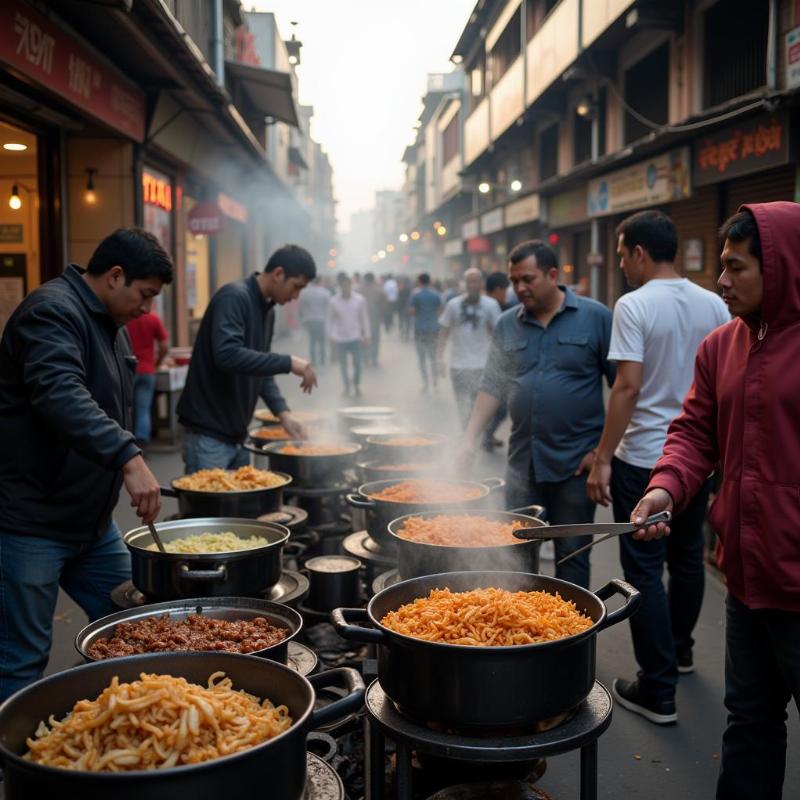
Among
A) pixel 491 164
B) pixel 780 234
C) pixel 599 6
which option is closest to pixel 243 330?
pixel 780 234

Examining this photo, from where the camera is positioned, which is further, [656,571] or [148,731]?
[656,571]

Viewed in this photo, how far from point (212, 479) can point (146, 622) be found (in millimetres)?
1642

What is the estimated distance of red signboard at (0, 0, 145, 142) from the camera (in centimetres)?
673

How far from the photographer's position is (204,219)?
631 inches

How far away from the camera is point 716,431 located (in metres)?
3.22

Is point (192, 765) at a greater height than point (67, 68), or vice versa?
point (67, 68)

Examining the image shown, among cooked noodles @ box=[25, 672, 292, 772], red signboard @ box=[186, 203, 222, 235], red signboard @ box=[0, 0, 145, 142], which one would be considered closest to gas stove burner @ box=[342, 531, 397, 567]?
cooked noodles @ box=[25, 672, 292, 772]

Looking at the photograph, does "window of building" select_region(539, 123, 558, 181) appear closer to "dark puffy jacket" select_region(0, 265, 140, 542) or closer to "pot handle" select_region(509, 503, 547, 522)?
"pot handle" select_region(509, 503, 547, 522)

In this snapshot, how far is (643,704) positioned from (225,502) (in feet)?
8.40

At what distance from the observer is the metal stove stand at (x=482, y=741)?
7.60ft

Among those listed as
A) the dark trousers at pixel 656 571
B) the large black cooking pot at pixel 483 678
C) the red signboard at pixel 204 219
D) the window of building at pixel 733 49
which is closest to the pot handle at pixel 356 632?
the large black cooking pot at pixel 483 678

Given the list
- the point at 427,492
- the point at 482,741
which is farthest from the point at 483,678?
the point at 427,492

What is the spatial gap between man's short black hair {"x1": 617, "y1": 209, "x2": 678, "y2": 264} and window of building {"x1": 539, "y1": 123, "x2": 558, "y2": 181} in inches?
871

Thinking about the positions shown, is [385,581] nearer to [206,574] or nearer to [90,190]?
[206,574]
